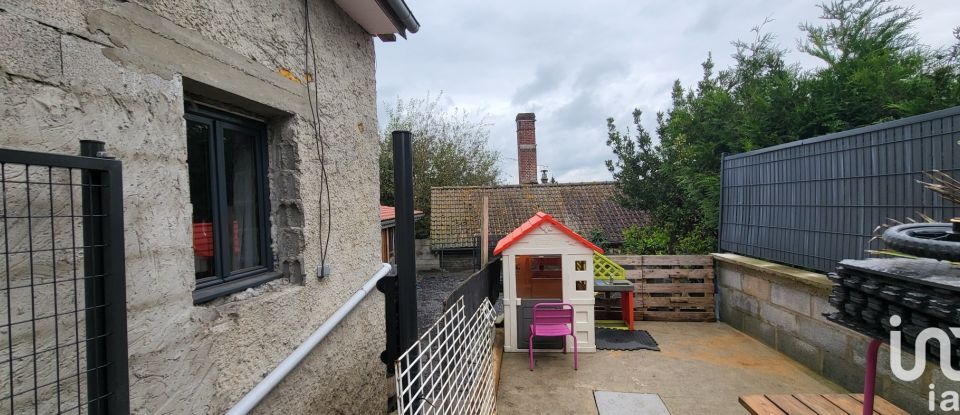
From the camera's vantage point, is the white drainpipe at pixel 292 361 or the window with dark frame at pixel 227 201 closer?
the white drainpipe at pixel 292 361

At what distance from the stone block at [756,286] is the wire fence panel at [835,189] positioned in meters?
0.32

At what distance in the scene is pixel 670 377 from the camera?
4.38 meters

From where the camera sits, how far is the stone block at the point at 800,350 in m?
4.33

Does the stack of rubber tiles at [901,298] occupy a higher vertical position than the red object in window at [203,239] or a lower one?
lower

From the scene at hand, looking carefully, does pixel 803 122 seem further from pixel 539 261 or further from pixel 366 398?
pixel 366 398

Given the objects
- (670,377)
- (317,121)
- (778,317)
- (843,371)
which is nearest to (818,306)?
(843,371)

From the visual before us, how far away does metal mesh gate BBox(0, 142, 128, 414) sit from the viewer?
1.05 m

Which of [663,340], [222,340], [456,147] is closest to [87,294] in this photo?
[222,340]

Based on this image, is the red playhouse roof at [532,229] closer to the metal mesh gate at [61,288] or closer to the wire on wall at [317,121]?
the wire on wall at [317,121]

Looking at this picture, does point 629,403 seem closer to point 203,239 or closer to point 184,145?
point 203,239

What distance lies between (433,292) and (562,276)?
6.87 metres

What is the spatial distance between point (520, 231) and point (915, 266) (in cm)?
365

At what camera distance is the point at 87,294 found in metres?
1.06

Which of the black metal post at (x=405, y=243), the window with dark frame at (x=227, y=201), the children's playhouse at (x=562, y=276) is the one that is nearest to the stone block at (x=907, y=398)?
the children's playhouse at (x=562, y=276)
